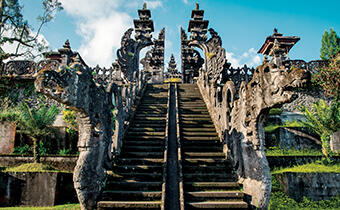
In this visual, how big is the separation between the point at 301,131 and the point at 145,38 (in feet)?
43.3

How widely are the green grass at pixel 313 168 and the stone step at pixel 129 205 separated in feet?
15.7

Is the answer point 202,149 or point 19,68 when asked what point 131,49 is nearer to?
point 19,68

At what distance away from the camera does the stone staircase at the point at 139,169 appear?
511 centimetres

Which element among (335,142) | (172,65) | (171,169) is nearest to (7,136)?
(171,169)

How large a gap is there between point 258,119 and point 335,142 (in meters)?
6.81

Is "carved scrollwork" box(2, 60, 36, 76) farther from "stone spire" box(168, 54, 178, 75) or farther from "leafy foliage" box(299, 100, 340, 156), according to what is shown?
"leafy foliage" box(299, 100, 340, 156)

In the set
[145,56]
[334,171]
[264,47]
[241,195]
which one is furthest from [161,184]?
[145,56]

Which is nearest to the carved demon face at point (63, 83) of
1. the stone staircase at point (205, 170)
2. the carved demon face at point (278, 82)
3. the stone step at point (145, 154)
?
the stone step at point (145, 154)

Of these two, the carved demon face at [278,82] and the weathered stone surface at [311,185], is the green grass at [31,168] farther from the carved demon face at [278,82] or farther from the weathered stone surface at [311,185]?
the weathered stone surface at [311,185]

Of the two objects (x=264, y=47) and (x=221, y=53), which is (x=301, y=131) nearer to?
(x=221, y=53)

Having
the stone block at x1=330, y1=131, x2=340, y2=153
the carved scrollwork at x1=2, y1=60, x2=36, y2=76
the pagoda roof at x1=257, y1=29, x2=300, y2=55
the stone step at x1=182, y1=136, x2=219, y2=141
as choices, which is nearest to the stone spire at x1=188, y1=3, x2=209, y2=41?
the pagoda roof at x1=257, y1=29, x2=300, y2=55

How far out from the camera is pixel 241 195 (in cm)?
522

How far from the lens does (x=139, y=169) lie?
605 cm

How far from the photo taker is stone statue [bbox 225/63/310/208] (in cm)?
434
